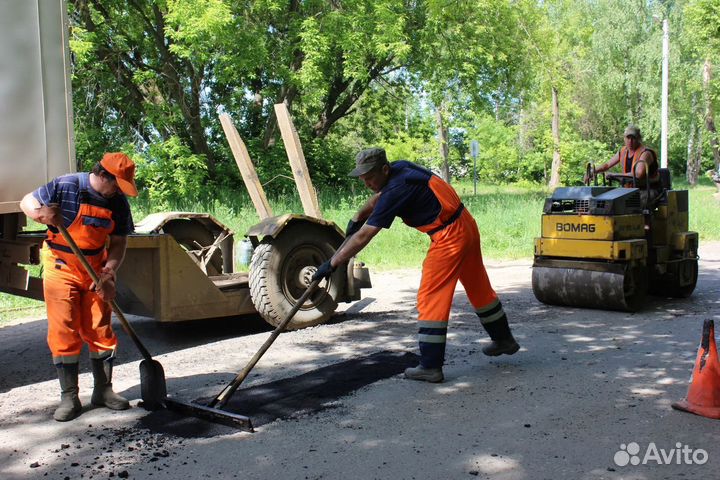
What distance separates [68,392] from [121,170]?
147cm

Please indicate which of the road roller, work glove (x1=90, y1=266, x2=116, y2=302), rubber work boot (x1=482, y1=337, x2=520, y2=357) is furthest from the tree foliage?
work glove (x1=90, y1=266, x2=116, y2=302)

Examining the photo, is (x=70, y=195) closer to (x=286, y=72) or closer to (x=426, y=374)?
(x=426, y=374)

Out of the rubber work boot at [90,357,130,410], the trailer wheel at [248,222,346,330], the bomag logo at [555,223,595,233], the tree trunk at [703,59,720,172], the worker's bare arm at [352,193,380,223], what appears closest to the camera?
the rubber work boot at [90,357,130,410]

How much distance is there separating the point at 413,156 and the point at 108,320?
31054mm

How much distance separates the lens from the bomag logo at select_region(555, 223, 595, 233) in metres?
8.37

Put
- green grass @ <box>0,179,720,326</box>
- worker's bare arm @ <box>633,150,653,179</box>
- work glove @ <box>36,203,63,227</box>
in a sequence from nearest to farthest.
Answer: work glove @ <box>36,203,63,227</box>
worker's bare arm @ <box>633,150,653,179</box>
green grass @ <box>0,179,720,326</box>

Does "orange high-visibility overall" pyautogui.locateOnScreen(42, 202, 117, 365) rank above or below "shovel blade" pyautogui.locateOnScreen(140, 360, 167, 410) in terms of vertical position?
above

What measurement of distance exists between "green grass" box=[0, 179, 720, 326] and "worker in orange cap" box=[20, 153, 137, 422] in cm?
492

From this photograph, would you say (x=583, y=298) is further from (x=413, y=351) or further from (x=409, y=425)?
(x=409, y=425)

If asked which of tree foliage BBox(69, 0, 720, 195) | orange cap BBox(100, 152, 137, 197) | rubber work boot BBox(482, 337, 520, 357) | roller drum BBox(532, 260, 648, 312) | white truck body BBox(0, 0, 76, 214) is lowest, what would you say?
rubber work boot BBox(482, 337, 520, 357)

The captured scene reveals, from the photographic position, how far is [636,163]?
8.98 metres

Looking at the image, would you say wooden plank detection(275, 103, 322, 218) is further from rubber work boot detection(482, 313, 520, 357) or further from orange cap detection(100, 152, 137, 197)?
orange cap detection(100, 152, 137, 197)

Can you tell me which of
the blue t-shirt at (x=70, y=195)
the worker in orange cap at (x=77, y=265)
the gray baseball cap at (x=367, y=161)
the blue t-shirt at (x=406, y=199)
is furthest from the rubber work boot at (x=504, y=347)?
the blue t-shirt at (x=70, y=195)

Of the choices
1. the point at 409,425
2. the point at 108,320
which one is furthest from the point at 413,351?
the point at 108,320
